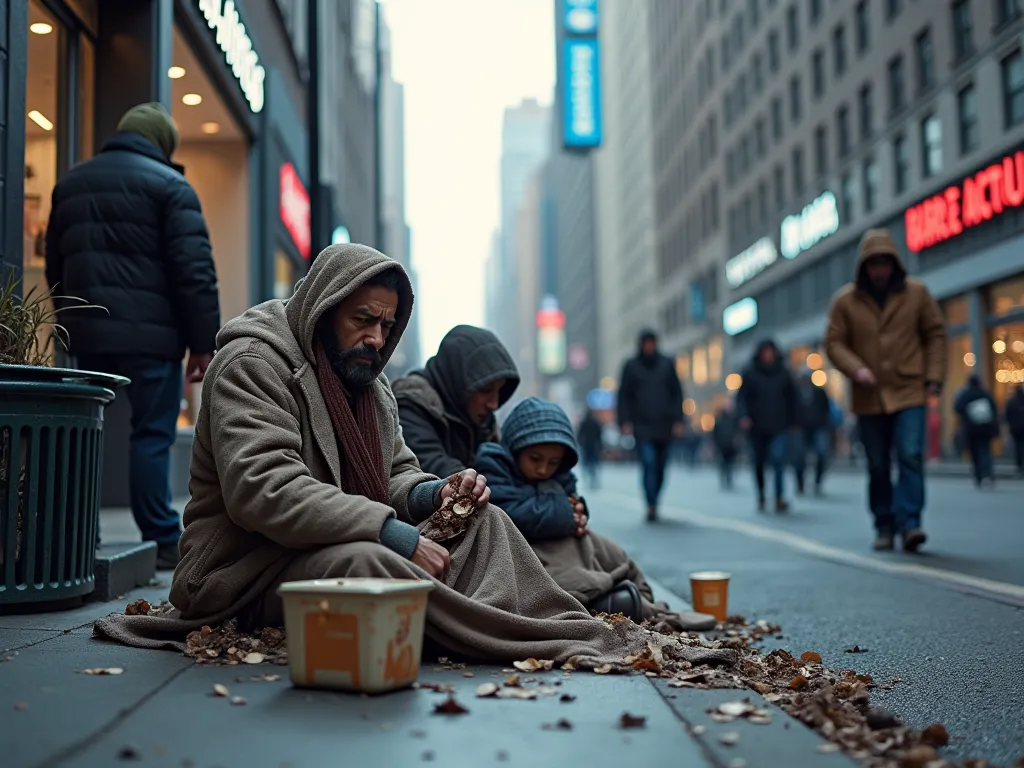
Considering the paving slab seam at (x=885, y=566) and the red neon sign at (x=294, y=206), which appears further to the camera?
the red neon sign at (x=294, y=206)

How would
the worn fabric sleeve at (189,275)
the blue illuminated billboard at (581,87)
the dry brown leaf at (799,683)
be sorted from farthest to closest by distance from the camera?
the blue illuminated billboard at (581,87)
the worn fabric sleeve at (189,275)
the dry brown leaf at (799,683)

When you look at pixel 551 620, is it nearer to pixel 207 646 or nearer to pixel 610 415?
pixel 207 646

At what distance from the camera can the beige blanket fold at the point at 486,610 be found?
3.58 metres

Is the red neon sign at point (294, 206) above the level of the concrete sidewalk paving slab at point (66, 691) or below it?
above

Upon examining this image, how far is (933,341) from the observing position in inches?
358

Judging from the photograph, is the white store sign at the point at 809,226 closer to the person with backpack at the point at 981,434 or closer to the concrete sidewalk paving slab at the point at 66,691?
the person with backpack at the point at 981,434

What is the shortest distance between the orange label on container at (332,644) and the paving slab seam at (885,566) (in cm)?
404

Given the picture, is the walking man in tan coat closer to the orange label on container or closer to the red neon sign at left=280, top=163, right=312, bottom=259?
the orange label on container

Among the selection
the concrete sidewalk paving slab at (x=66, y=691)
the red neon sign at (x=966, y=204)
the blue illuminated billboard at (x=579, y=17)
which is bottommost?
the concrete sidewalk paving slab at (x=66, y=691)

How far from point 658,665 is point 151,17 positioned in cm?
794

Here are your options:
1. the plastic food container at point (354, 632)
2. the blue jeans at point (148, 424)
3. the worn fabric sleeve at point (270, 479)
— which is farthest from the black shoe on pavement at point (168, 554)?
the plastic food container at point (354, 632)

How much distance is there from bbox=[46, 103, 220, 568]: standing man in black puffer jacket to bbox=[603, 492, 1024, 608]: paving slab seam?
4279mm

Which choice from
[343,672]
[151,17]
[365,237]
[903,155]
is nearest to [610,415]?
[365,237]

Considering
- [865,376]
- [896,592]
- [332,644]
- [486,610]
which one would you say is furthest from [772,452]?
[332,644]
